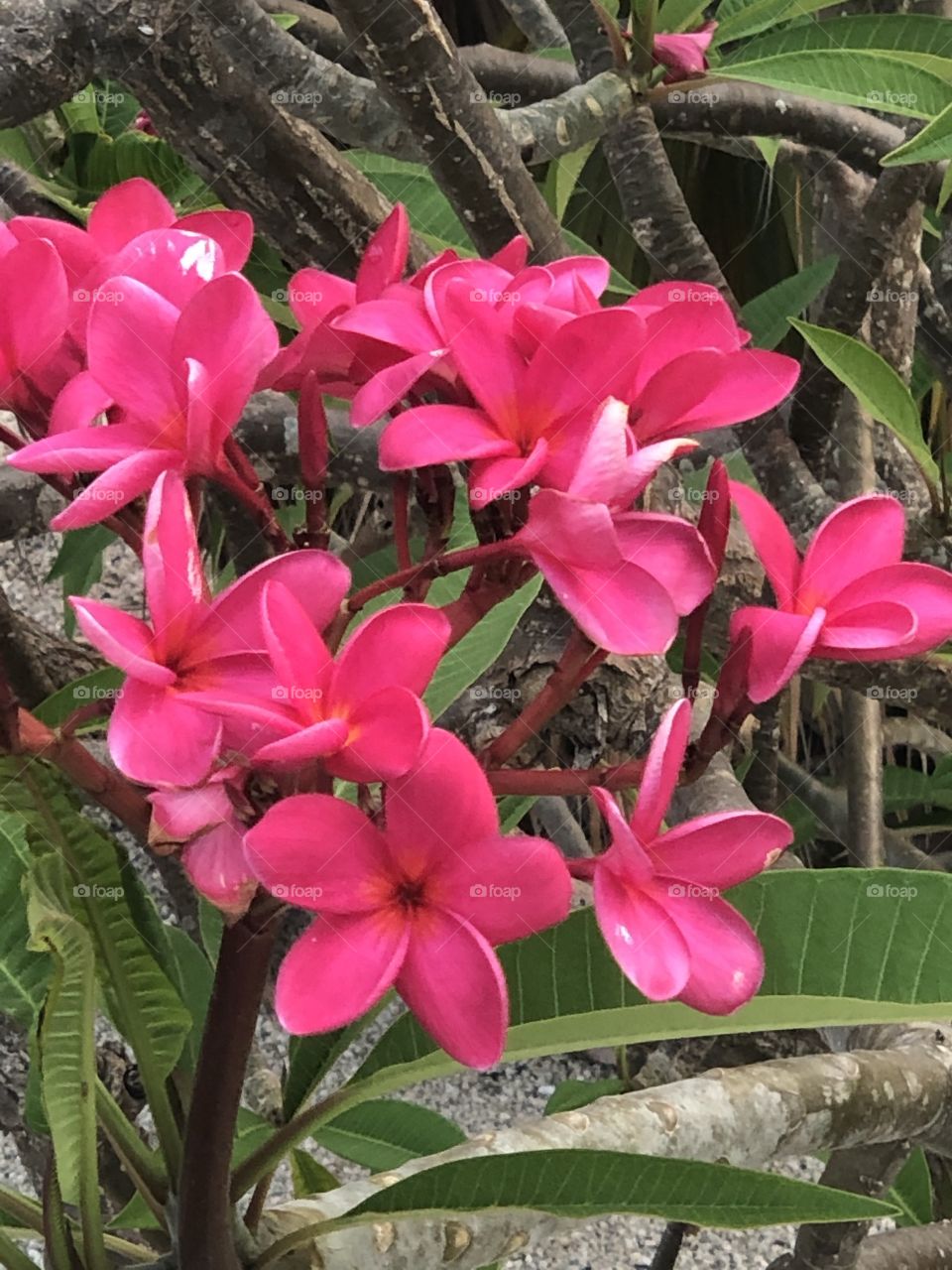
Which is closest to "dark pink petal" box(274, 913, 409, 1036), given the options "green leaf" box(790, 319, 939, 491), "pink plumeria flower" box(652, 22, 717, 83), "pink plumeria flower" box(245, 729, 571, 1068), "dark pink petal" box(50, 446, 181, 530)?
"pink plumeria flower" box(245, 729, 571, 1068)

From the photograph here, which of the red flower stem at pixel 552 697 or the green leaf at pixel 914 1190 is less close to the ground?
the red flower stem at pixel 552 697

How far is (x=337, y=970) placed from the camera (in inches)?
9.9

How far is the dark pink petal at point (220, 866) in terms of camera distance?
0.25 meters

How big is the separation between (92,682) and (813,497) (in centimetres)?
58

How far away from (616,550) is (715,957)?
102 mm

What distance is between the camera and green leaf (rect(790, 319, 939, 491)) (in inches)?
28.0

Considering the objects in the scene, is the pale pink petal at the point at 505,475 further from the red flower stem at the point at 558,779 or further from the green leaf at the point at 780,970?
the green leaf at the point at 780,970

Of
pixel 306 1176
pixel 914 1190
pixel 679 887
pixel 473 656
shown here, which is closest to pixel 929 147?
pixel 473 656

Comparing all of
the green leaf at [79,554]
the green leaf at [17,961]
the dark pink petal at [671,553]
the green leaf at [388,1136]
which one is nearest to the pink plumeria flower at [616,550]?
the dark pink petal at [671,553]

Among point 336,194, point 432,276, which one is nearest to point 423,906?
point 432,276

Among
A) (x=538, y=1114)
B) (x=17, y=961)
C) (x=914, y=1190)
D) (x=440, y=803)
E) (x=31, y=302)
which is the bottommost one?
(x=538, y=1114)

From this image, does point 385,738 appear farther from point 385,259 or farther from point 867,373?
point 867,373

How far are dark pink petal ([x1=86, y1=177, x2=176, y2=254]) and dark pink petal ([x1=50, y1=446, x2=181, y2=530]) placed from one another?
0.11 m

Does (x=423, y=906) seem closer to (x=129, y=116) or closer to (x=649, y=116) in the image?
(x=649, y=116)
